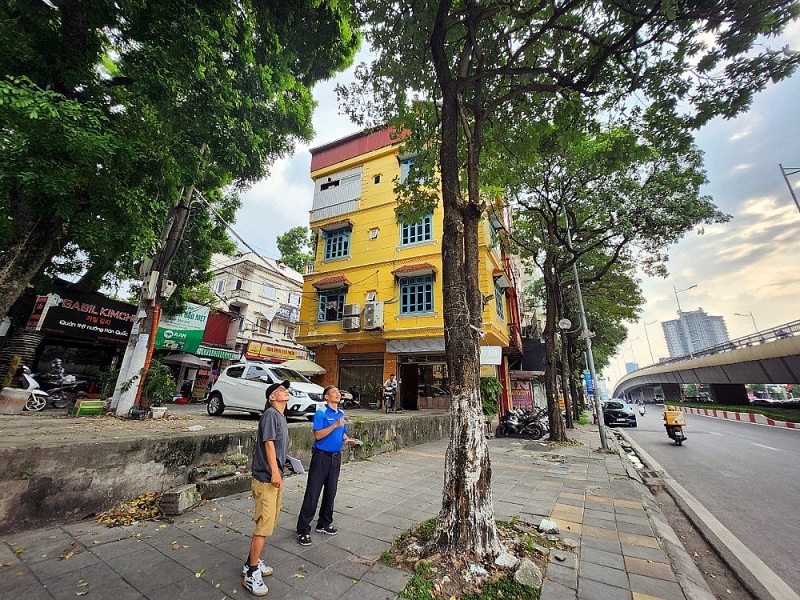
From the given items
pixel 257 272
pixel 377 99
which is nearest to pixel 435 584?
pixel 377 99

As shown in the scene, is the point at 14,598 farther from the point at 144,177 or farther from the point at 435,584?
the point at 144,177

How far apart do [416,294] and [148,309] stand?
32.8ft

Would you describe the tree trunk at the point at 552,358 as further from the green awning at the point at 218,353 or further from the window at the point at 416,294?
the green awning at the point at 218,353

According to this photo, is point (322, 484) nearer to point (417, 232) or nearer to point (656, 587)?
point (656, 587)

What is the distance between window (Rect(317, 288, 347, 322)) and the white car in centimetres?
665

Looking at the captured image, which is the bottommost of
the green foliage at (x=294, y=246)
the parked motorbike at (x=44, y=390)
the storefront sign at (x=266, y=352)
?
the parked motorbike at (x=44, y=390)

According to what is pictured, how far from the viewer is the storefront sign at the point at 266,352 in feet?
72.4

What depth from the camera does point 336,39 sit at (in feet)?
31.7

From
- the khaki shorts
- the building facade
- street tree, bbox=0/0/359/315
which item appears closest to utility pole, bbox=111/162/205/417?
street tree, bbox=0/0/359/315

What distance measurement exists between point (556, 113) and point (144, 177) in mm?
8794

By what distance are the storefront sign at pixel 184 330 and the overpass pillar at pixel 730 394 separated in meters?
41.2

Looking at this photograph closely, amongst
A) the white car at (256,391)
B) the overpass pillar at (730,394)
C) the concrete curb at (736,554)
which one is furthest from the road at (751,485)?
the overpass pillar at (730,394)

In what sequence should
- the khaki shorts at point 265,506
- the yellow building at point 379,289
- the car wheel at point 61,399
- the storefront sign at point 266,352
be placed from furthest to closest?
the storefront sign at point 266,352
the yellow building at point 379,289
the car wheel at point 61,399
the khaki shorts at point 265,506

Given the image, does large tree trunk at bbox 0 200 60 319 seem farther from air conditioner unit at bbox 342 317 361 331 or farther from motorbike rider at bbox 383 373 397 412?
motorbike rider at bbox 383 373 397 412
